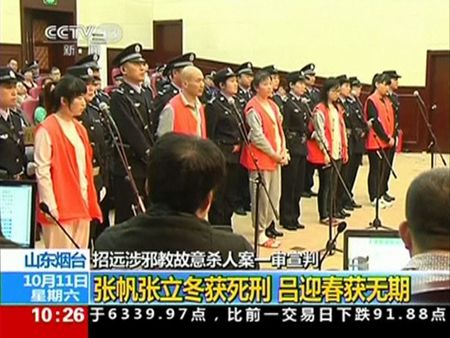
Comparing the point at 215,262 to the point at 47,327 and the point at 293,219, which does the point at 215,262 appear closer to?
the point at 47,327

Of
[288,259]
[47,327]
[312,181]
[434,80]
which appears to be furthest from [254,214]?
[47,327]

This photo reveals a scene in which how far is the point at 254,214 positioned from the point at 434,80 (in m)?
A: 0.68

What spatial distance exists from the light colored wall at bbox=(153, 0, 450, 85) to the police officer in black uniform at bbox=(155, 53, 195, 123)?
1.6 inches

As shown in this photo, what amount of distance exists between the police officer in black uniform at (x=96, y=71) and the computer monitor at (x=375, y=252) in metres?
0.66

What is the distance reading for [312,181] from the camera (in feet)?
8.54

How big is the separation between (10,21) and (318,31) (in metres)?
0.81

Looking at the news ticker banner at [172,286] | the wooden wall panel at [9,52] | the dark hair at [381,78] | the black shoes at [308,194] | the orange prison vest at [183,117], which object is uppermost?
the wooden wall panel at [9,52]

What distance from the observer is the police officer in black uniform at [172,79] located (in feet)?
5.90

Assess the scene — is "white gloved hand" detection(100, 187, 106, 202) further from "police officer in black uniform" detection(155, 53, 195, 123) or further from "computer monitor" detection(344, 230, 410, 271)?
"computer monitor" detection(344, 230, 410, 271)

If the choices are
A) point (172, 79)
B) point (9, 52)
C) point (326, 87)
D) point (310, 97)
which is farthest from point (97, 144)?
point (310, 97)

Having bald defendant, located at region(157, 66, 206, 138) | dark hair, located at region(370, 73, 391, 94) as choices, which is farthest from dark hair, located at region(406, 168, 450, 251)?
dark hair, located at region(370, 73, 391, 94)

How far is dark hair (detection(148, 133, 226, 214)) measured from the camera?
106 cm

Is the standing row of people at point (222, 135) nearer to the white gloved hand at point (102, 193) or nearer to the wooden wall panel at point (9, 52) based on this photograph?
the white gloved hand at point (102, 193)

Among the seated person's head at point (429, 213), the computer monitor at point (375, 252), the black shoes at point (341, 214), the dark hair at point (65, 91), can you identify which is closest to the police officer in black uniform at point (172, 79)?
the dark hair at point (65, 91)
